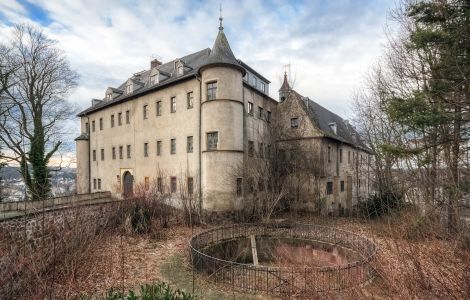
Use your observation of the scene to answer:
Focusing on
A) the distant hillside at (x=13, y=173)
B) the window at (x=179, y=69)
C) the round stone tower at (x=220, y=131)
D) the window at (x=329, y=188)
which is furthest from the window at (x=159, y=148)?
the window at (x=329, y=188)

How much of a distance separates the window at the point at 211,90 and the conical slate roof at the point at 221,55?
57.3 inches

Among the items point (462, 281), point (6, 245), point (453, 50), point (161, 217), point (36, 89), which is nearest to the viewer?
point (462, 281)

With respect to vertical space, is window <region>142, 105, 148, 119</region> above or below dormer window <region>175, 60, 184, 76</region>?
below

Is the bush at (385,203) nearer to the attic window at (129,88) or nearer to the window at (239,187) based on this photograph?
the window at (239,187)

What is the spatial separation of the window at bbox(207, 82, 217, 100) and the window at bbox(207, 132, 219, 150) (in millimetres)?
2863

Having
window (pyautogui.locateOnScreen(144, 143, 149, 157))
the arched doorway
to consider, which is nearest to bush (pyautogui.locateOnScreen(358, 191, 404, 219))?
window (pyautogui.locateOnScreen(144, 143, 149, 157))

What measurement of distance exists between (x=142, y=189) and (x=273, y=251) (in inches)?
372

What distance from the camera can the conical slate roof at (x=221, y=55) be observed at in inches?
816

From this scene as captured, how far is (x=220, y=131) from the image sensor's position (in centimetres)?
2056

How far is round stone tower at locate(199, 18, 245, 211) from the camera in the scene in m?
20.3

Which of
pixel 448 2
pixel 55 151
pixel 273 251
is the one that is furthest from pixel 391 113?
pixel 55 151

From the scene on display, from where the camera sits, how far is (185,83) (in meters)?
23.1

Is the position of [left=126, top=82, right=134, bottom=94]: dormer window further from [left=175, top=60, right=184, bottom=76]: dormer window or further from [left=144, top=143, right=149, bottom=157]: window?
[left=175, top=60, right=184, bottom=76]: dormer window

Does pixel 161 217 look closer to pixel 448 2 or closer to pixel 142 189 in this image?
pixel 142 189
